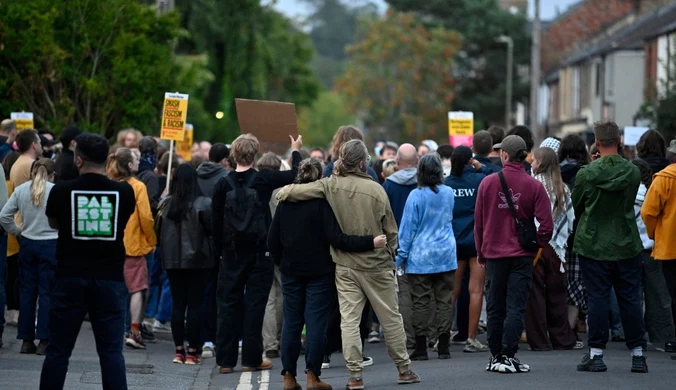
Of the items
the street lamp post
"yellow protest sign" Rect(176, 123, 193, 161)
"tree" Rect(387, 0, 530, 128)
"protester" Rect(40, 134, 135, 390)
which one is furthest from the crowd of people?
"tree" Rect(387, 0, 530, 128)

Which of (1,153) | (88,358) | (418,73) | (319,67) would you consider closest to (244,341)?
(88,358)

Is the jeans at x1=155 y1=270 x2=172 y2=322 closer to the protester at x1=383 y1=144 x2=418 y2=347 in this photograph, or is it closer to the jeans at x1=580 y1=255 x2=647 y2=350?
the protester at x1=383 y1=144 x2=418 y2=347

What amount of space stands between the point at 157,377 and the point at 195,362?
1056mm

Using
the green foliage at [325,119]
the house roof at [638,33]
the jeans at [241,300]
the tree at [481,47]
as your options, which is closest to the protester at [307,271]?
the jeans at [241,300]

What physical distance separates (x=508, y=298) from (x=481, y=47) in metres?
60.9

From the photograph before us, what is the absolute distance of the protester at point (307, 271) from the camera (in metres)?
10.3

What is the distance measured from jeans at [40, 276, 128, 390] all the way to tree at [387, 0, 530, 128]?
198ft

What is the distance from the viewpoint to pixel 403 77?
68.1 m

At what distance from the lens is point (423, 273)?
1218 cm

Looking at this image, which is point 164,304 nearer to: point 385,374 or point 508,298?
point 385,374

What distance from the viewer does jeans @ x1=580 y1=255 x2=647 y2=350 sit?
1070 centimetres

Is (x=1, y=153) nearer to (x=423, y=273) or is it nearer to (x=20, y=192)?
(x=20, y=192)

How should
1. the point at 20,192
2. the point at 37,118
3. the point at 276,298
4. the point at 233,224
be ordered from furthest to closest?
the point at 37,118, the point at 276,298, the point at 20,192, the point at 233,224

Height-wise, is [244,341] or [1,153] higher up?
[1,153]
